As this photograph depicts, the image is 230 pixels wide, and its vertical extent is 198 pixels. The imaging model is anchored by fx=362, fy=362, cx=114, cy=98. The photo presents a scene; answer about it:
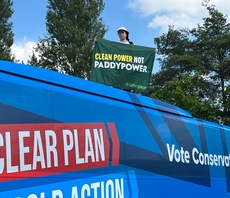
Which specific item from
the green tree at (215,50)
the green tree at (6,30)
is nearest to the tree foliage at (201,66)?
the green tree at (215,50)

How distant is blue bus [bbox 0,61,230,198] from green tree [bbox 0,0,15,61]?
892 inches

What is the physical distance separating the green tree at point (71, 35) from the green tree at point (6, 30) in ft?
10.1

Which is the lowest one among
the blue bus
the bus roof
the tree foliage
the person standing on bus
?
the blue bus

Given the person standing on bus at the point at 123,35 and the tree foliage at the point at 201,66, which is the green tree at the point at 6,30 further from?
the person standing on bus at the point at 123,35

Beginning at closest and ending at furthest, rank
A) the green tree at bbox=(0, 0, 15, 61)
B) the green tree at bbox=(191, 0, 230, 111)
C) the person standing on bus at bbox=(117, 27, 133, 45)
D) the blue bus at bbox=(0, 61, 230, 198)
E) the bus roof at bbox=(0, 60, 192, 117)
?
1. the blue bus at bbox=(0, 61, 230, 198)
2. the bus roof at bbox=(0, 60, 192, 117)
3. the person standing on bus at bbox=(117, 27, 133, 45)
4. the green tree at bbox=(0, 0, 15, 61)
5. the green tree at bbox=(191, 0, 230, 111)

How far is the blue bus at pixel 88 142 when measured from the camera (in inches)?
117

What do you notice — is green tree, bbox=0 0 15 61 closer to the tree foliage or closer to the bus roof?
the tree foliage

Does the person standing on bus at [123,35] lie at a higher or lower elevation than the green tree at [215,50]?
lower

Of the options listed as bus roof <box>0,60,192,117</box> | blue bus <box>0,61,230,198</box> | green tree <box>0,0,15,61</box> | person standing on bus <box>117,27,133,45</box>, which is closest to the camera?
blue bus <box>0,61,230,198</box>

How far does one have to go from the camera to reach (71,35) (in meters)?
29.6

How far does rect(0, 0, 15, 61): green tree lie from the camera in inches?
1062

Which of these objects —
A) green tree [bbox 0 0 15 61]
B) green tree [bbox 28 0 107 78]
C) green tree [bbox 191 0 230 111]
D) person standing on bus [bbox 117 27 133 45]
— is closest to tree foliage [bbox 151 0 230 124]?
green tree [bbox 191 0 230 111]

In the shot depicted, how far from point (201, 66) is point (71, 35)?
12.0 metres

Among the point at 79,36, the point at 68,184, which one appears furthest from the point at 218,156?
the point at 79,36
